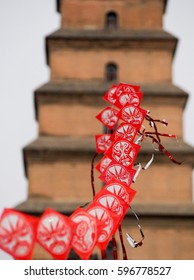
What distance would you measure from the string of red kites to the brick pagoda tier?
689 cm

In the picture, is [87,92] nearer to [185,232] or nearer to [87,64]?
[87,64]

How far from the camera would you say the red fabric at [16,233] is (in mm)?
5906

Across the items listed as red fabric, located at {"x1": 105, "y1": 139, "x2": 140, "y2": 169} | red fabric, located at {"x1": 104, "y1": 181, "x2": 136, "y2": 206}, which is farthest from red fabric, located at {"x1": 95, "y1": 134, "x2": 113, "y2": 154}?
red fabric, located at {"x1": 104, "y1": 181, "x2": 136, "y2": 206}

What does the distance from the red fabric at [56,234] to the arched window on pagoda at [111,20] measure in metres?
12.1

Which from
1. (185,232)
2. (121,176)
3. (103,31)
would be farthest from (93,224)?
(103,31)

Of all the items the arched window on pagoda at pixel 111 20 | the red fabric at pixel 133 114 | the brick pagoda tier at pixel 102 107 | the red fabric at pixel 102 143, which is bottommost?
the brick pagoda tier at pixel 102 107

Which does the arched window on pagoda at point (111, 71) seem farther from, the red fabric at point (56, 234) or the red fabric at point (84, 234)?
the red fabric at point (56, 234)

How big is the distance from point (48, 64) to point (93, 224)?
38.9 ft

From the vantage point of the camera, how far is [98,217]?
6.79m

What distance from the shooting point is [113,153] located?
26.0 ft

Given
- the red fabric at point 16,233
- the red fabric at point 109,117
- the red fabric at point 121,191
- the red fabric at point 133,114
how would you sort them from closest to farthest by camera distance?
the red fabric at point 16,233
the red fabric at point 121,191
the red fabric at point 133,114
the red fabric at point 109,117

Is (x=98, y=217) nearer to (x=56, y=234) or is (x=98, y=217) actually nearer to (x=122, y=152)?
(x=56, y=234)

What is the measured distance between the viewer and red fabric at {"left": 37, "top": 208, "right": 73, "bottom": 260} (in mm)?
6137

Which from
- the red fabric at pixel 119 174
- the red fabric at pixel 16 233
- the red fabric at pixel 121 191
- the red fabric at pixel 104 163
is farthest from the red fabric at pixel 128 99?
the red fabric at pixel 16 233
